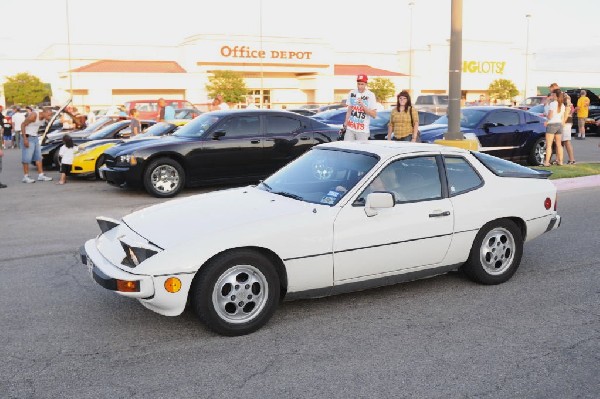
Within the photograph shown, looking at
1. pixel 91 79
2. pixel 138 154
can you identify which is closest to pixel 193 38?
pixel 91 79

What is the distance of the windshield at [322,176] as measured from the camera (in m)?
5.08

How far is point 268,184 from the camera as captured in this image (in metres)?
5.70

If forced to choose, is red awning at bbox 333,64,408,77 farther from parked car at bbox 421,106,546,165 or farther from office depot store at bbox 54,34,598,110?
parked car at bbox 421,106,546,165

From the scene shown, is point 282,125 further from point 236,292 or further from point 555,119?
point 236,292

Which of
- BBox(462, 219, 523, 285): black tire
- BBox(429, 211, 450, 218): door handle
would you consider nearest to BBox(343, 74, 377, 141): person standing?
BBox(462, 219, 523, 285): black tire

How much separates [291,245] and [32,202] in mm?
7767

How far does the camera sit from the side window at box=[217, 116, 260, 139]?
37.8 feet

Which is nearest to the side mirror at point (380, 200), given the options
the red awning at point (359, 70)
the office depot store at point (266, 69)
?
the office depot store at point (266, 69)

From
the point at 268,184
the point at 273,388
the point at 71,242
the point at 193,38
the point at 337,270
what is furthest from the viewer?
the point at 193,38

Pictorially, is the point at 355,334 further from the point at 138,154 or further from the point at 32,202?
the point at 32,202

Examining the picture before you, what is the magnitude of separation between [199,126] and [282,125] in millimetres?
1603

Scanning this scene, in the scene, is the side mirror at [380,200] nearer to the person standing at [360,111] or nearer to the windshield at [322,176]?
the windshield at [322,176]

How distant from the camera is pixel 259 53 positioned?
69188mm

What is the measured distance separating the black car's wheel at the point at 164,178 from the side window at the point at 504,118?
7097 mm
